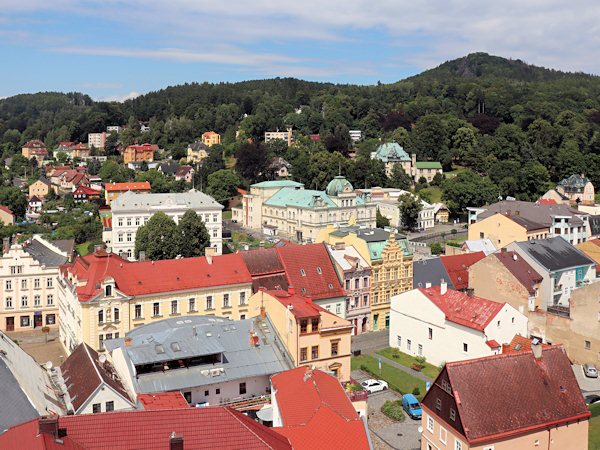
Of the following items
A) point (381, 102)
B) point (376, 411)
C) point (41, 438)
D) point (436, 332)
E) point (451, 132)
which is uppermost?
point (381, 102)

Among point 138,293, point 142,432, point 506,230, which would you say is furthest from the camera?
point 506,230

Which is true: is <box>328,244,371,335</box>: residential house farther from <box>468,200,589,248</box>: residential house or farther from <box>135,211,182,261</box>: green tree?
<box>468,200,589,248</box>: residential house

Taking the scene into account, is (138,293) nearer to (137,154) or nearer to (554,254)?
(554,254)

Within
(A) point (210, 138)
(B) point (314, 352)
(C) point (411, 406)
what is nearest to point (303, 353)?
(B) point (314, 352)

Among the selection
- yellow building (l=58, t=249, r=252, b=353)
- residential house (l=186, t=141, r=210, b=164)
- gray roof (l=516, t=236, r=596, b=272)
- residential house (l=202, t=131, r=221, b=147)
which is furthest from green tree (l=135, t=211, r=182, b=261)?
residential house (l=202, t=131, r=221, b=147)

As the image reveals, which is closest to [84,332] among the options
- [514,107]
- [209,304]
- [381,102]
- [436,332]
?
[209,304]

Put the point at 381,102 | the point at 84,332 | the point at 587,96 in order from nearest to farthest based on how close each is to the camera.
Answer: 1. the point at 84,332
2. the point at 587,96
3. the point at 381,102

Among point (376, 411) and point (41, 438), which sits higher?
point (41, 438)

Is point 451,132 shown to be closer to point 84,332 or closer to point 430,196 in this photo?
point 430,196
